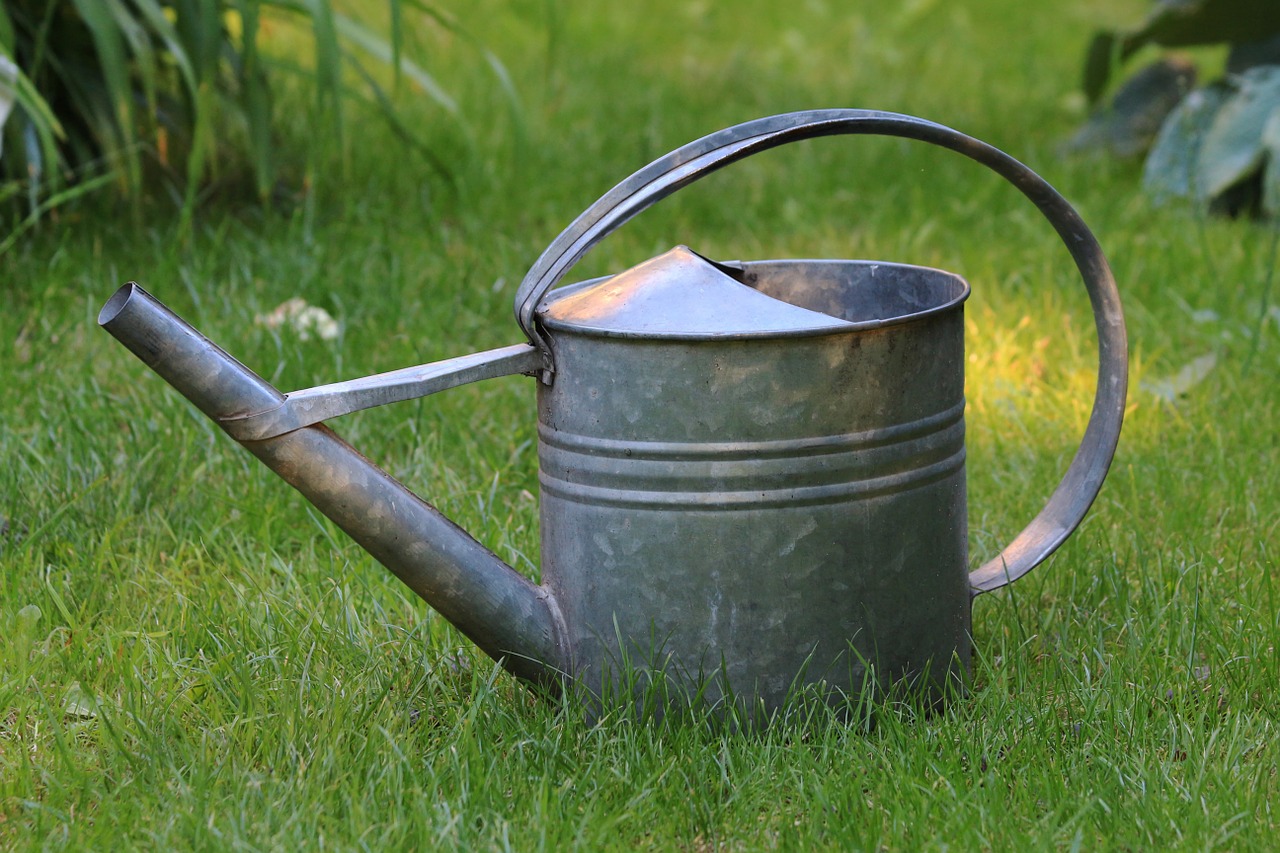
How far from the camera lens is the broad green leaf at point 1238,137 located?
3.54 m

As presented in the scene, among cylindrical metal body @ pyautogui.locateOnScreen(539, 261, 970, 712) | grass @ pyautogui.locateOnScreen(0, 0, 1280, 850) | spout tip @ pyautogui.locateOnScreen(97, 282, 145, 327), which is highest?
spout tip @ pyautogui.locateOnScreen(97, 282, 145, 327)

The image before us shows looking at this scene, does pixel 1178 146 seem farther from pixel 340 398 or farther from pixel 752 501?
pixel 340 398

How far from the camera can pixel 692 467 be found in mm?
1496

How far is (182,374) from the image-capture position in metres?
1.43

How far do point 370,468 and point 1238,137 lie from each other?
113 inches

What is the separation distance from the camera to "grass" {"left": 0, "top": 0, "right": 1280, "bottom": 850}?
144 centimetres

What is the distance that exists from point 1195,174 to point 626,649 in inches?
101

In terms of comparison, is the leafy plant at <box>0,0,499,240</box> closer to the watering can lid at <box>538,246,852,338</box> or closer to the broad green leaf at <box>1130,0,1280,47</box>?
the watering can lid at <box>538,246,852,338</box>

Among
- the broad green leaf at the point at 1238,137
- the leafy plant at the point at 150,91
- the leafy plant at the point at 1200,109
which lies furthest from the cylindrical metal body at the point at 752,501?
the broad green leaf at the point at 1238,137

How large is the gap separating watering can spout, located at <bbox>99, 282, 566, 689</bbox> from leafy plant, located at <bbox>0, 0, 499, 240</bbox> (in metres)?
1.40

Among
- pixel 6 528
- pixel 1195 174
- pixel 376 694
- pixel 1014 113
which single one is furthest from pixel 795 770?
pixel 1014 113

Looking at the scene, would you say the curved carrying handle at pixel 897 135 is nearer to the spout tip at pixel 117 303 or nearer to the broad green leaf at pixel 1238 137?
the spout tip at pixel 117 303

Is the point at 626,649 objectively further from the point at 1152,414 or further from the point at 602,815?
the point at 1152,414

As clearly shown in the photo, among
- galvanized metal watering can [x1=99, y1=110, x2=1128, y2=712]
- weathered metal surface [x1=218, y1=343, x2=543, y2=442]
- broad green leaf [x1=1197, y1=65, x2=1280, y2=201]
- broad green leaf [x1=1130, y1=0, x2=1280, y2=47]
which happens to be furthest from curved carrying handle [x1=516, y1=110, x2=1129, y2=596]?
broad green leaf [x1=1130, y1=0, x2=1280, y2=47]
